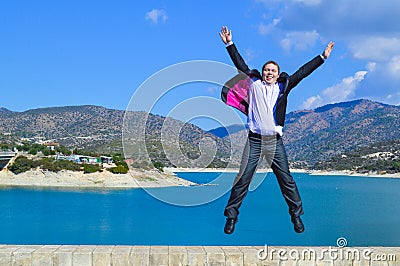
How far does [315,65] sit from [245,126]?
99 cm

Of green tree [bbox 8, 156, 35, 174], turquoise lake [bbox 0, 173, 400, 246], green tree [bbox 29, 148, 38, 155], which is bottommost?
turquoise lake [bbox 0, 173, 400, 246]

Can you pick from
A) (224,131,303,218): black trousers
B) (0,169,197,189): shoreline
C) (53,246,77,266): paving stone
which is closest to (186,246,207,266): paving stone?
(224,131,303,218): black trousers

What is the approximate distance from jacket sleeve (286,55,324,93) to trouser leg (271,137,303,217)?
624 millimetres

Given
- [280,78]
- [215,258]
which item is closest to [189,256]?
[215,258]

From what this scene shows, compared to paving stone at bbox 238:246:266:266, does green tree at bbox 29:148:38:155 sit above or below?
above

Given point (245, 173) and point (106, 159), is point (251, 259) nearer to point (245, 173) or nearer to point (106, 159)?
point (245, 173)

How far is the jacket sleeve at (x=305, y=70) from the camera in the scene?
229 inches

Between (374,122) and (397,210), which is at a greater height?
Answer: (374,122)

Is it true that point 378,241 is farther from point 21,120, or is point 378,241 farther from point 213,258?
point 21,120

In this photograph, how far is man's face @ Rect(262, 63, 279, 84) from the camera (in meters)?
5.78

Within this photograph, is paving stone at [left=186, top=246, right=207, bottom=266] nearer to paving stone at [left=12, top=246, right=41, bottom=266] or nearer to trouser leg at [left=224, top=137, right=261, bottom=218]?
trouser leg at [left=224, top=137, right=261, bottom=218]

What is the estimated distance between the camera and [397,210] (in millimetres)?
49969

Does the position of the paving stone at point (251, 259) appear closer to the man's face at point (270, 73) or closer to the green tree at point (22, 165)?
the man's face at point (270, 73)

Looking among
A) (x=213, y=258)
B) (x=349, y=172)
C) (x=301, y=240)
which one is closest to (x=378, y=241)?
(x=301, y=240)
